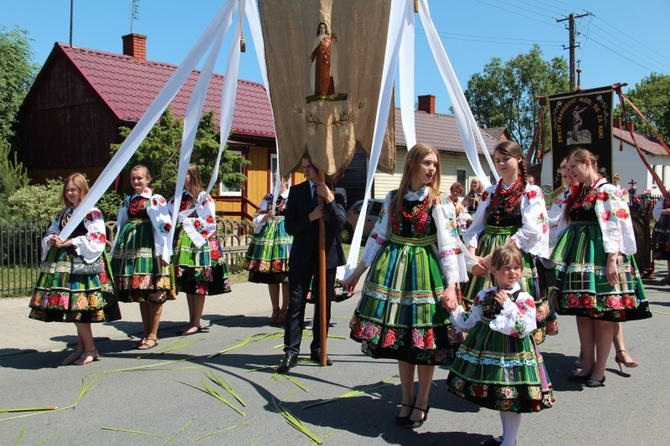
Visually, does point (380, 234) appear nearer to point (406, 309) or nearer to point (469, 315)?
point (406, 309)

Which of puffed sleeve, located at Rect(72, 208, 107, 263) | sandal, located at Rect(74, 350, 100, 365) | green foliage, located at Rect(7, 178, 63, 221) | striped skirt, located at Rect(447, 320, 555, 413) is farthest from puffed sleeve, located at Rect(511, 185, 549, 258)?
green foliage, located at Rect(7, 178, 63, 221)

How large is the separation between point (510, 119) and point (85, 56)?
52.1 metres

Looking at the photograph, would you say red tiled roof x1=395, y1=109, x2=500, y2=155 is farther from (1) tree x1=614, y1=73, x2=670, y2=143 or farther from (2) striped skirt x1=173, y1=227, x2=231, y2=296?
(1) tree x1=614, y1=73, x2=670, y2=143

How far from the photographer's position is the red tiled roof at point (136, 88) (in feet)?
62.0

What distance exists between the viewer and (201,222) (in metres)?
7.52

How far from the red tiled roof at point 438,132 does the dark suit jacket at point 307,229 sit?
2075 centimetres

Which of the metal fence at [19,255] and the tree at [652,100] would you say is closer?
the metal fence at [19,255]

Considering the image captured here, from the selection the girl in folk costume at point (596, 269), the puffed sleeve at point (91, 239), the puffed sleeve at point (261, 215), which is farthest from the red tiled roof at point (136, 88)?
the girl in folk costume at point (596, 269)

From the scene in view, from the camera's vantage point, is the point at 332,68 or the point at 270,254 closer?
the point at 332,68

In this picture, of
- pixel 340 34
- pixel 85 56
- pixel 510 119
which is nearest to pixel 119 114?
pixel 85 56

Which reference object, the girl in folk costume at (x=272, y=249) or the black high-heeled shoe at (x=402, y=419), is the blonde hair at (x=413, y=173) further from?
the girl in folk costume at (x=272, y=249)

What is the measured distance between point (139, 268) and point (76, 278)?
73 cm

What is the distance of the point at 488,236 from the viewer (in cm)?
526

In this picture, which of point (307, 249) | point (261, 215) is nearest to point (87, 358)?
point (307, 249)
